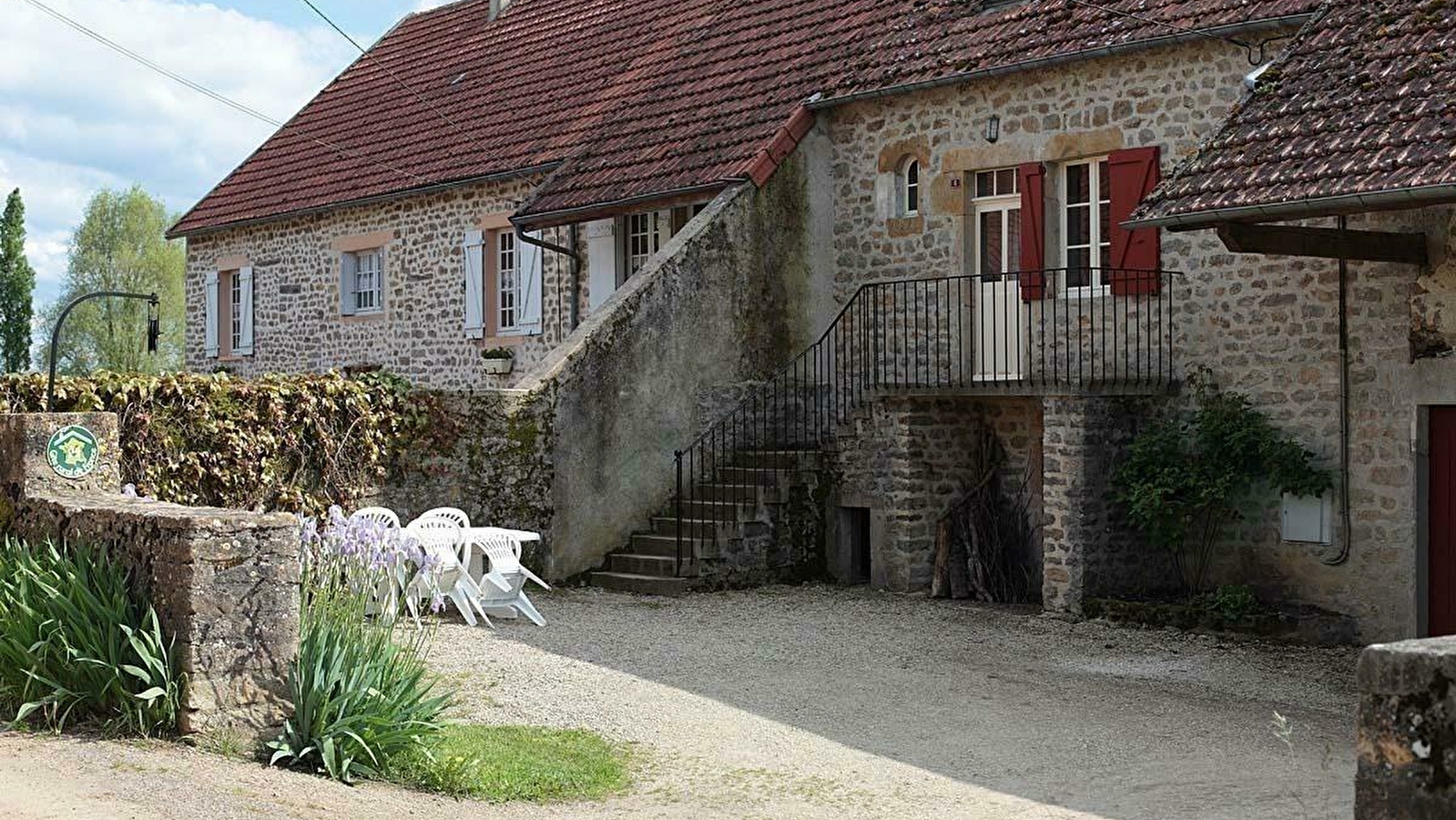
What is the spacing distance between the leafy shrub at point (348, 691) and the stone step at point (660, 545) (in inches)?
244

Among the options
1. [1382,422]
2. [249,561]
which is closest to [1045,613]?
[1382,422]

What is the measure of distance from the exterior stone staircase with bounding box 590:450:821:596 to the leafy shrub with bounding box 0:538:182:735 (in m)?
6.53

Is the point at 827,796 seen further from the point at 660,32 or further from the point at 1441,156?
the point at 660,32

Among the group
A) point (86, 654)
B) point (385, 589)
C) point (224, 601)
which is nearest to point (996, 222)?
point (385, 589)

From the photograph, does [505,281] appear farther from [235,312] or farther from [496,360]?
[235,312]

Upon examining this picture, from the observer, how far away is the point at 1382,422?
37.2ft

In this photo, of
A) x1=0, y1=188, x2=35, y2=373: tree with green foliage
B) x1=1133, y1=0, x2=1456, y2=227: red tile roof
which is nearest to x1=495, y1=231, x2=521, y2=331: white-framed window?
x1=1133, y1=0, x2=1456, y2=227: red tile roof

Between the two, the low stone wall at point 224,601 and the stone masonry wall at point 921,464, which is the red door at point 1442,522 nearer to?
the stone masonry wall at point 921,464

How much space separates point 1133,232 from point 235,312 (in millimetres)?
15425

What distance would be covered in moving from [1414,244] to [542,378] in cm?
686

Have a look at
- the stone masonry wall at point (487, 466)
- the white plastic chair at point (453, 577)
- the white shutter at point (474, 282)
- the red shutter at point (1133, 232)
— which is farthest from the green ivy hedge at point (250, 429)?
the red shutter at point (1133, 232)

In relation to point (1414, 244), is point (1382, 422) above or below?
below

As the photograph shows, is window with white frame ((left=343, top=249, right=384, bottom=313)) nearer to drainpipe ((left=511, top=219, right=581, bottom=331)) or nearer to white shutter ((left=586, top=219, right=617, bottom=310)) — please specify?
drainpipe ((left=511, top=219, right=581, bottom=331))

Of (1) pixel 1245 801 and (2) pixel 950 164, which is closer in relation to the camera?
(1) pixel 1245 801
